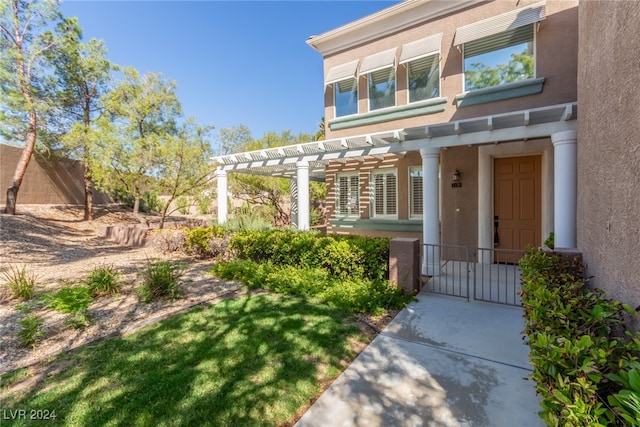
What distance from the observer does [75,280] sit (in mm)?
6703

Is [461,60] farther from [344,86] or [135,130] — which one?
[135,130]

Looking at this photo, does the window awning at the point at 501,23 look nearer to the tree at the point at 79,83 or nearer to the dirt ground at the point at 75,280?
the dirt ground at the point at 75,280

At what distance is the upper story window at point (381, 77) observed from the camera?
8.73 metres

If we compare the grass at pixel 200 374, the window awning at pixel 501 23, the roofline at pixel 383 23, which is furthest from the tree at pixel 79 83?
the window awning at pixel 501 23

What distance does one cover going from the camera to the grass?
2578 millimetres

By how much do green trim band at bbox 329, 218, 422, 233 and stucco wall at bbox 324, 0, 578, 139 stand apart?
2.93 metres

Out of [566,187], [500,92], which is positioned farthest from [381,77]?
[566,187]

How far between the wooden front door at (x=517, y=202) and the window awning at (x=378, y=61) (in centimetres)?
Answer: 421

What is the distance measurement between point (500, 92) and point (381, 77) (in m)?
3.46

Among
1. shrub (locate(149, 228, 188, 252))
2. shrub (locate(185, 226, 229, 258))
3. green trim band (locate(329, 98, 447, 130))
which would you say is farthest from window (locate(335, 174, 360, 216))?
shrub (locate(149, 228, 188, 252))

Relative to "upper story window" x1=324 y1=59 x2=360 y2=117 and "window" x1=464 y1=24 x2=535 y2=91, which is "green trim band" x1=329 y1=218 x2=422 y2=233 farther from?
"window" x1=464 y1=24 x2=535 y2=91

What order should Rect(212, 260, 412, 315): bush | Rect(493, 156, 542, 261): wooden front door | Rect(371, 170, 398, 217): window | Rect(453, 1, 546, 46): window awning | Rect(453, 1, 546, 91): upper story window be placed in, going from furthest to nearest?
Rect(371, 170, 398, 217): window, Rect(493, 156, 542, 261): wooden front door, Rect(453, 1, 546, 91): upper story window, Rect(453, 1, 546, 46): window awning, Rect(212, 260, 412, 315): bush

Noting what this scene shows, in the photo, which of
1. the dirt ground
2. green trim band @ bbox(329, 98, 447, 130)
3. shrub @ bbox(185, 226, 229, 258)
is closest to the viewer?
the dirt ground

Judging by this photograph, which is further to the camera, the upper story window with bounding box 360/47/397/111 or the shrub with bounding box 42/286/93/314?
the upper story window with bounding box 360/47/397/111
